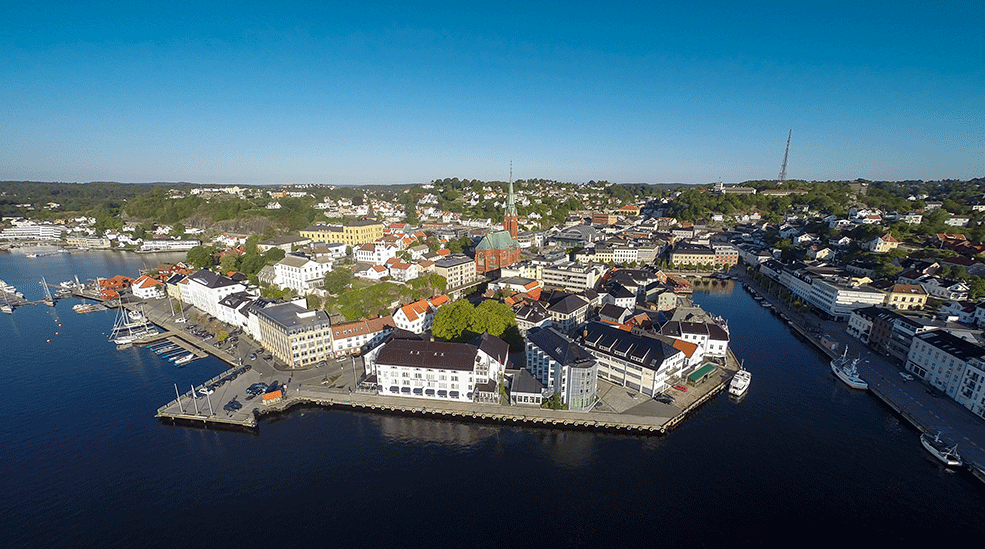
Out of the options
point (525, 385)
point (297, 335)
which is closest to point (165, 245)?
point (297, 335)

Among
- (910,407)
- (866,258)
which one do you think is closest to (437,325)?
(910,407)

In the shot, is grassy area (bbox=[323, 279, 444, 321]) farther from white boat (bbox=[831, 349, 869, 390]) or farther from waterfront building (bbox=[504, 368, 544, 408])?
white boat (bbox=[831, 349, 869, 390])

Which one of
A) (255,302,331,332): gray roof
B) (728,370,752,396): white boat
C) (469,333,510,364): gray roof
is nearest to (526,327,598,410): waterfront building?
(469,333,510,364): gray roof

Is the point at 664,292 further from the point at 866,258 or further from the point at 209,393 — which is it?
the point at 209,393

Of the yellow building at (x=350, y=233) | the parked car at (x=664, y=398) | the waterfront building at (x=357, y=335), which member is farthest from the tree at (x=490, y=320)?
the yellow building at (x=350, y=233)

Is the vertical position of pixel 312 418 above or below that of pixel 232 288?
below

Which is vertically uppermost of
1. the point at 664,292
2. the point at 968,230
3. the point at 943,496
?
the point at 968,230
